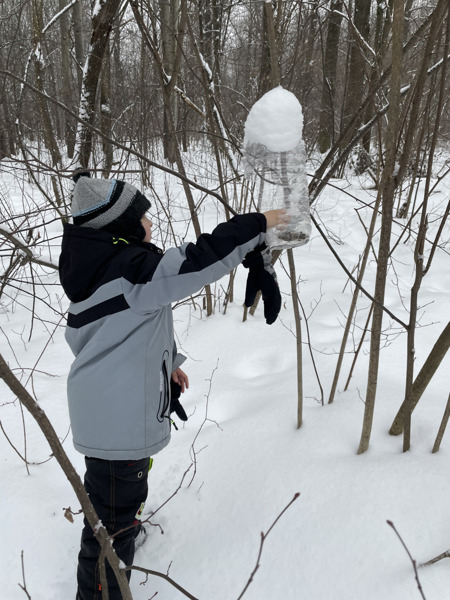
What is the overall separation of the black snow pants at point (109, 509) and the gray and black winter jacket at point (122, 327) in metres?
0.07

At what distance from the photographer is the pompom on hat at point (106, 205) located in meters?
1.17

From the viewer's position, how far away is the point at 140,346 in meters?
1.19

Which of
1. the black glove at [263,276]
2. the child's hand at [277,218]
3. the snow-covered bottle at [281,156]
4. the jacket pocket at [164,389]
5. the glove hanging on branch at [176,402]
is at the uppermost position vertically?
the snow-covered bottle at [281,156]

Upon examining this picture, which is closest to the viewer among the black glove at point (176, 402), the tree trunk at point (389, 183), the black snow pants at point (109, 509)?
the tree trunk at point (389, 183)

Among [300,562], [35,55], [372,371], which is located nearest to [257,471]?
[300,562]

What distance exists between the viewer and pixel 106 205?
1173 mm

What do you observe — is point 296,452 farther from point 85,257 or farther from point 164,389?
point 85,257

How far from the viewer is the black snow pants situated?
1.23m

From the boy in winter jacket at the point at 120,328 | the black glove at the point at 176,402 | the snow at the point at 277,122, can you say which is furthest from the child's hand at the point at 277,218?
the black glove at the point at 176,402

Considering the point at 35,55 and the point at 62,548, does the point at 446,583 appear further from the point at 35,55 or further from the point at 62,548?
the point at 35,55

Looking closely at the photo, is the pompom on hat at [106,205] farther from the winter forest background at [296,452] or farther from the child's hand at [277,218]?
the child's hand at [277,218]

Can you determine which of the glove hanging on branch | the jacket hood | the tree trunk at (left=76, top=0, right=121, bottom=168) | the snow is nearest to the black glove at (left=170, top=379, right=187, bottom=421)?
the glove hanging on branch

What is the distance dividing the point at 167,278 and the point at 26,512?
3.75 feet

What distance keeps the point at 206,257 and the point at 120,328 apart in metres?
0.34
